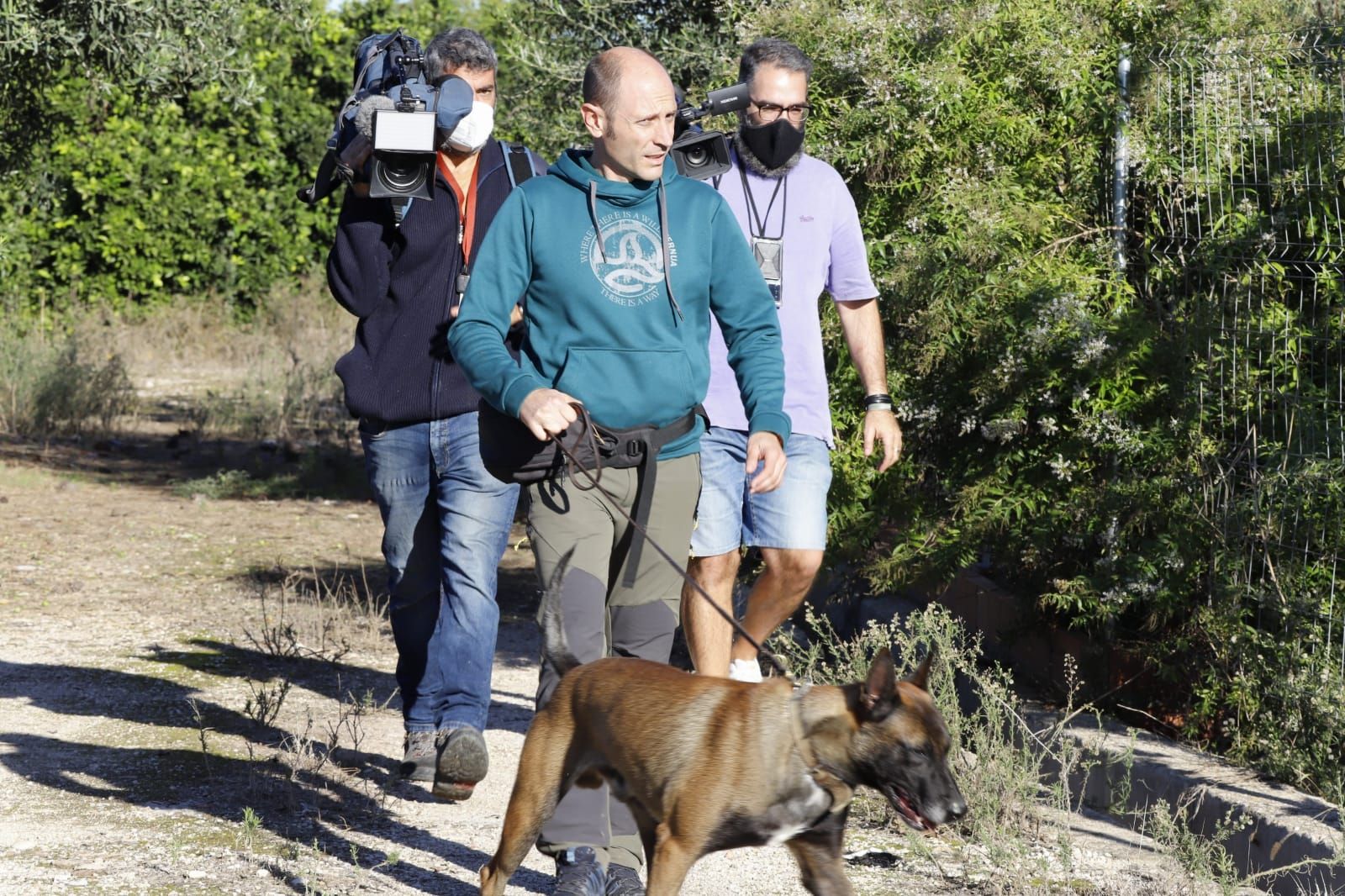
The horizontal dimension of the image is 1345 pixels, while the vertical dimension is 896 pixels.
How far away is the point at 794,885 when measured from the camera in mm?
4793

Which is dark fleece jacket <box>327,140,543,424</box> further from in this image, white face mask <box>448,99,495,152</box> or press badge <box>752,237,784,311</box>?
press badge <box>752,237,784,311</box>

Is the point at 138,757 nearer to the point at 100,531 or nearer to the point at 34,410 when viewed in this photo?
the point at 100,531

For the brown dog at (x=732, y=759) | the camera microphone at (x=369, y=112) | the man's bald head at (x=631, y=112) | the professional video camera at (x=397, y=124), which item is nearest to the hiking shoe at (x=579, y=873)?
the brown dog at (x=732, y=759)

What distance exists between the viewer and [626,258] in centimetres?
429

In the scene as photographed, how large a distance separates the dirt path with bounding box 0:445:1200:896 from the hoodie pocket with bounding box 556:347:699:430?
1.44 m

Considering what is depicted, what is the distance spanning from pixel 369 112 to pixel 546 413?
5.41 feet

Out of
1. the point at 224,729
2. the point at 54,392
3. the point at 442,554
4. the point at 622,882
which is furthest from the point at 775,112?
the point at 54,392

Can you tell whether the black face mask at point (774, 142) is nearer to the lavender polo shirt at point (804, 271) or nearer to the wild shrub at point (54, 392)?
the lavender polo shirt at point (804, 271)

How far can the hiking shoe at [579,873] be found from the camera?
425 centimetres

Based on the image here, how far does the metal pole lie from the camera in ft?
20.4

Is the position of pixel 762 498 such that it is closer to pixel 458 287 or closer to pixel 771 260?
pixel 771 260

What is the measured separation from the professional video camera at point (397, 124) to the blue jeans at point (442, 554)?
0.81 m

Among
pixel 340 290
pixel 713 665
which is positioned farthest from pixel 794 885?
pixel 340 290

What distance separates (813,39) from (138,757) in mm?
3837
